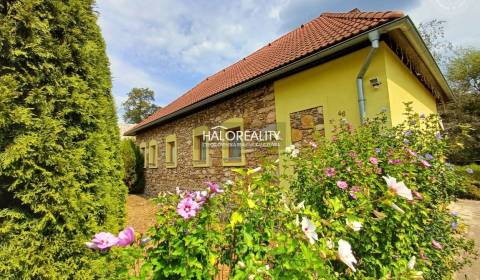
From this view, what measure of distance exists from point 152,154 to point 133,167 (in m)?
1.34

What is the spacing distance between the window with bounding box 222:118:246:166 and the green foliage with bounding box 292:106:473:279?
2940mm

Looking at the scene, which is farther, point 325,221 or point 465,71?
point 465,71

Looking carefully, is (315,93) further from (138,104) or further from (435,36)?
(138,104)

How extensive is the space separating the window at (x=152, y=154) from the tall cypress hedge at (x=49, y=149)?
27.3 feet

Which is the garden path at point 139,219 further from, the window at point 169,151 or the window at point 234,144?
the window at point 234,144

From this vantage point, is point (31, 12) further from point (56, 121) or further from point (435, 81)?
point (435, 81)

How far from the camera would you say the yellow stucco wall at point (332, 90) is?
363 cm

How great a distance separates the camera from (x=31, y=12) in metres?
2.00

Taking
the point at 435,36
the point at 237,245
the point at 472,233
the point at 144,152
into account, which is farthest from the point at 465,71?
the point at 237,245

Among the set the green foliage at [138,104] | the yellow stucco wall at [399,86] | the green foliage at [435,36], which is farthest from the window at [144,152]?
the green foliage at [138,104]

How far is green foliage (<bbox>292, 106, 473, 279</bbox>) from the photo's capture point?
157cm

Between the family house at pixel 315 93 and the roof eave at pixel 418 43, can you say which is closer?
the roof eave at pixel 418 43

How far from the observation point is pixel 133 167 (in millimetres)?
11289

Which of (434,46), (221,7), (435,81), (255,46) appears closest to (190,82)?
(255,46)
